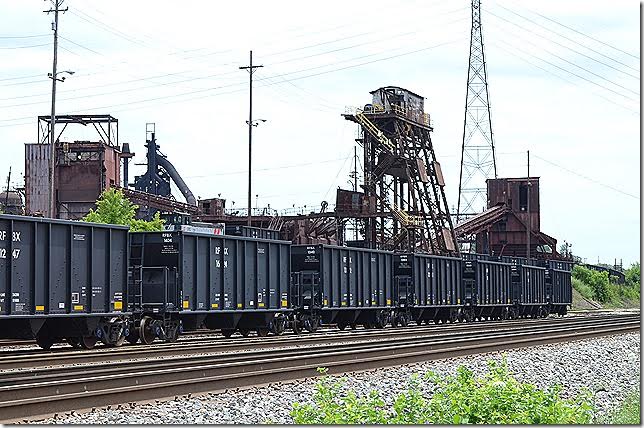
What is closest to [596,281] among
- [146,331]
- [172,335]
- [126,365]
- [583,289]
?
[583,289]

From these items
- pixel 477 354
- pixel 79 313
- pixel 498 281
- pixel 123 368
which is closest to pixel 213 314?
pixel 79 313

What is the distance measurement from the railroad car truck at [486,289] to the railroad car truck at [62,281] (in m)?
28.8

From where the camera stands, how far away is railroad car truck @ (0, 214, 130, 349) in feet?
81.3

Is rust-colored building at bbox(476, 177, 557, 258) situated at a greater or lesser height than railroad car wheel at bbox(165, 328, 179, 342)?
greater

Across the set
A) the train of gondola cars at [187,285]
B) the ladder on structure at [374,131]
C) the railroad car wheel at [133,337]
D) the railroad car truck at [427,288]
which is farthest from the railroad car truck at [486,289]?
the railroad car wheel at [133,337]

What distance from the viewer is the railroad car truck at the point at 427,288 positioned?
48500mm

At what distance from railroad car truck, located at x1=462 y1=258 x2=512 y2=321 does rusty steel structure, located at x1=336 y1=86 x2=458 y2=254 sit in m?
13.7

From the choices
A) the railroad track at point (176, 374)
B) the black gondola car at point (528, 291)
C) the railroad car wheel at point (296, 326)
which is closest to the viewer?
the railroad track at point (176, 374)

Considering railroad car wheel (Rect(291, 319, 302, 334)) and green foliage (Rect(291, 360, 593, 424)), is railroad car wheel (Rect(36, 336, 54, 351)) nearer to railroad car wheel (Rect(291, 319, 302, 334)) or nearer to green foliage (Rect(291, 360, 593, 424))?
railroad car wheel (Rect(291, 319, 302, 334))

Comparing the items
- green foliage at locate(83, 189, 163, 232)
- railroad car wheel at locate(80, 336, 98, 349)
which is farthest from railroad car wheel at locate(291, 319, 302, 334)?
green foliage at locate(83, 189, 163, 232)

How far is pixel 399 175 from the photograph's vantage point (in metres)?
76.5

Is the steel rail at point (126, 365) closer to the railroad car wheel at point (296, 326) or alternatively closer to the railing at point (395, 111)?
the railroad car wheel at point (296, 326)

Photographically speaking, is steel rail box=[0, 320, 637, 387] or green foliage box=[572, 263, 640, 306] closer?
steel rail box=[0, 320, 637, 387]

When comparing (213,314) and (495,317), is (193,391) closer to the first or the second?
(213,314)
